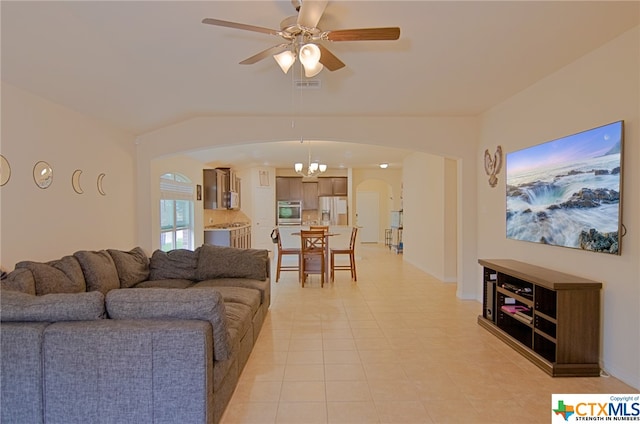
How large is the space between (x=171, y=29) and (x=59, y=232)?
2.26 m

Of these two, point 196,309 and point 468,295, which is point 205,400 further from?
point 468,295

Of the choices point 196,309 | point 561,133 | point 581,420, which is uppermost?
point 561,133

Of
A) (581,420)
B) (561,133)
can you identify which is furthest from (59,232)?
(561,133)

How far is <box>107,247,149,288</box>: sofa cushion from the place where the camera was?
3.96 m

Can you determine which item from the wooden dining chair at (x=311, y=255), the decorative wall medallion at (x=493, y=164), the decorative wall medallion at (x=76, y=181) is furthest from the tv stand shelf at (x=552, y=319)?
the decorative wall medallion at (x=76, y=181)

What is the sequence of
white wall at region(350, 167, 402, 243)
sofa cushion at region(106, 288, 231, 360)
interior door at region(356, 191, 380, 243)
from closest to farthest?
sofa cushion at region(106, 288, 231, 360) → white wall at region(350, 167, 402, 243) → interior door at region(356, 191, 380, 243)

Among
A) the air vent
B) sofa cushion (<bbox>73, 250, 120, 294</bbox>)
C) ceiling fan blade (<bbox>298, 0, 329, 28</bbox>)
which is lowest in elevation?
sofa cushion (<bbox>73, 250, 120, 294</bbox>)

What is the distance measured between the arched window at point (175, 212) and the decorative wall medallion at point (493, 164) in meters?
4.86

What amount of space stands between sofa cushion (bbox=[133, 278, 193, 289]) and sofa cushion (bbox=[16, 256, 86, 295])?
2.62 feet

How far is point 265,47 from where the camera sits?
10.1 ft

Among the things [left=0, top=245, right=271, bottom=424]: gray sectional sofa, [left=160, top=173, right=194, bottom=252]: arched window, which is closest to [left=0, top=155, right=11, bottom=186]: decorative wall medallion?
[left=0, top=245, right=271, bottom=424]: gray sectional sofa

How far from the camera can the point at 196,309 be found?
207 centimetres

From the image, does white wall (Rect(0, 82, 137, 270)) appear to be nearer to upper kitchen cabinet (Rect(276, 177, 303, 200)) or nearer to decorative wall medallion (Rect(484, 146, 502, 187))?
decorative wall medallion (Rect(484, 146, 502, 187))

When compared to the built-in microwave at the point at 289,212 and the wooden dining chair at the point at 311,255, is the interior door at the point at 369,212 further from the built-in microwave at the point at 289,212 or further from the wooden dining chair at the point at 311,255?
the wooden dining chair at the point at 311,255
